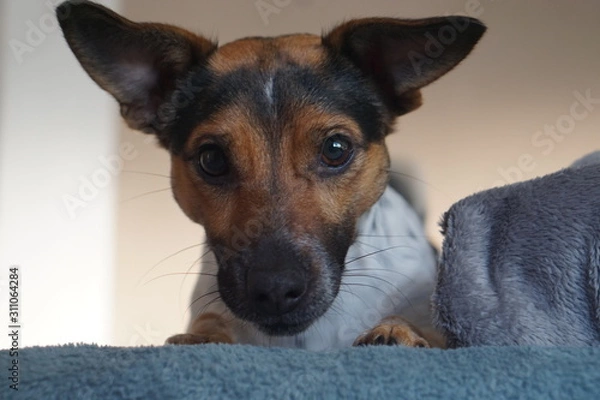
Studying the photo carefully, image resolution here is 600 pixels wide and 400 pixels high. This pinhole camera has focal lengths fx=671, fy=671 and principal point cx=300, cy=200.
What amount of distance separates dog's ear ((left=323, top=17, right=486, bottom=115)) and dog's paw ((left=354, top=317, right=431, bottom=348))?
0.64 meters

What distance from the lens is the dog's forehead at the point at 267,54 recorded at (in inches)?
65.5

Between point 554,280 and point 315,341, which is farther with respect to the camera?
point 315,341

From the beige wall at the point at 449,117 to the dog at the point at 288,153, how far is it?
43 centimetres

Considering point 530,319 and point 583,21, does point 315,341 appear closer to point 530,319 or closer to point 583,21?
point 530,319

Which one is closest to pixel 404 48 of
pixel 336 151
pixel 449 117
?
pixel 336 151

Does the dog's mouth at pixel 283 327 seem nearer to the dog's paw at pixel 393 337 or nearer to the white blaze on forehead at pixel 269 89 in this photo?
the dog's paw at pixel 393 337

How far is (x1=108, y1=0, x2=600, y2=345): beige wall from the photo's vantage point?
2.13 m

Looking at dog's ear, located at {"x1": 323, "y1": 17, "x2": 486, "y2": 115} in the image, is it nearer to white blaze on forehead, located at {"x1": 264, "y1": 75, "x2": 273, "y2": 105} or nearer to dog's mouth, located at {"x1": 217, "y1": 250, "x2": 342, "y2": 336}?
white blaze on forehead, located at {"x1": 264, "y1": 75, "x2": 273, "y2": 105}

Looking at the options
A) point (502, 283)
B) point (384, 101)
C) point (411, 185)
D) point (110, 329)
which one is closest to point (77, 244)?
point (110, 329)

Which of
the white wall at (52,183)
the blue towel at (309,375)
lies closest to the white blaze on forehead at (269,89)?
the blue towel at (309,375)

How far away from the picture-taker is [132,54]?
5.56ft

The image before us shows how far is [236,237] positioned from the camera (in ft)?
4.63

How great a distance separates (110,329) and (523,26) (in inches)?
82.3

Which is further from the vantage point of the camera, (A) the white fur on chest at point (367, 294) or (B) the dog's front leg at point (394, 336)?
(A) the white fur on chest at point (367, 294)
